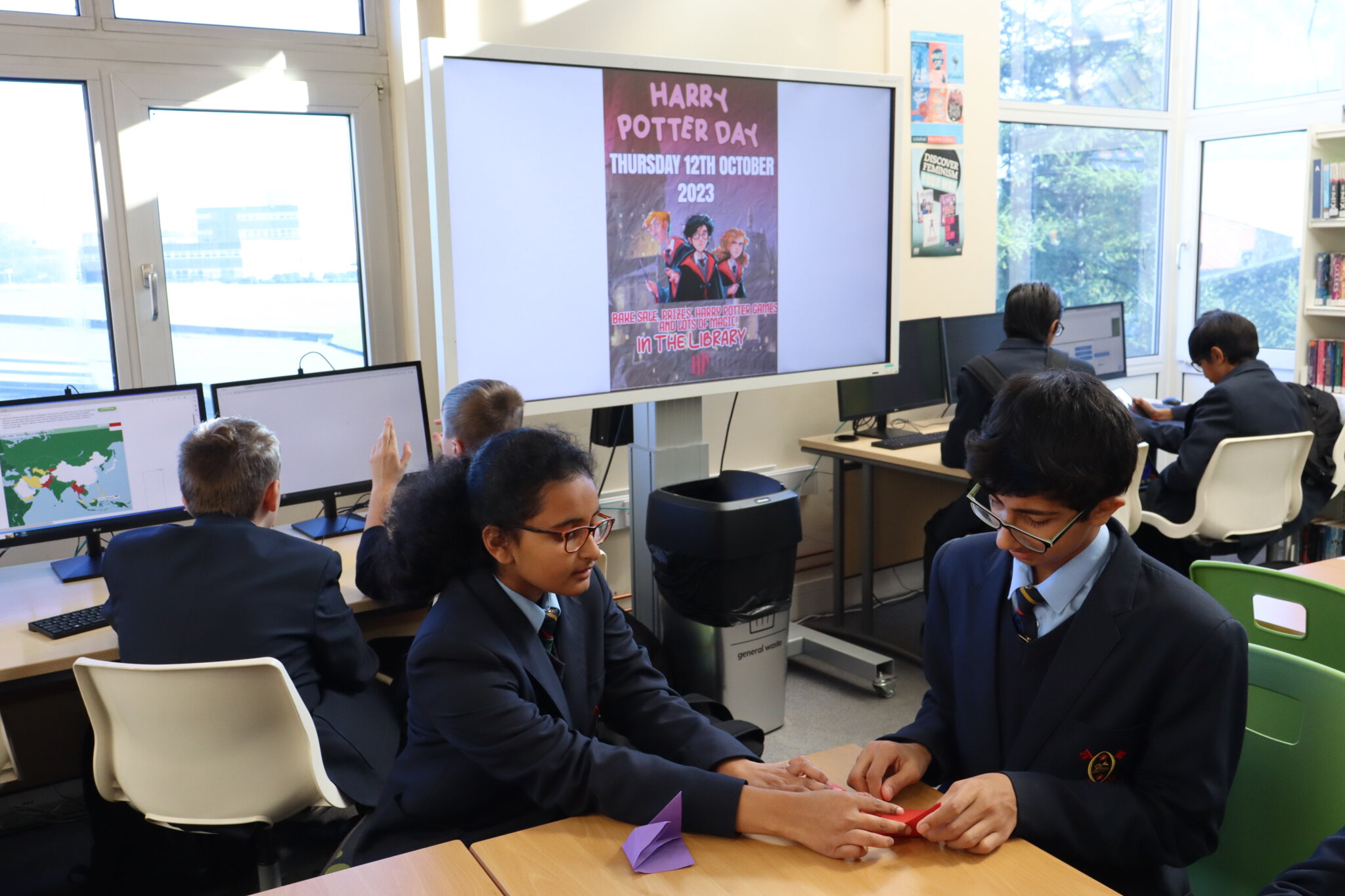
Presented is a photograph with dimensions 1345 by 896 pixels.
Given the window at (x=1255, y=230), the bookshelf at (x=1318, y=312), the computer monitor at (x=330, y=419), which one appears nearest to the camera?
the computer monitor at (x=330, y=419)

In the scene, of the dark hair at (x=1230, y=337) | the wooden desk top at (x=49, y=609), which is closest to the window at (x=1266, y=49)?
the dark hair at (x=1230, y=337)

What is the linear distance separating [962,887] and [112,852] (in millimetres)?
2153

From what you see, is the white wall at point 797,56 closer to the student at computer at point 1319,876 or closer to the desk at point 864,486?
the desk at point 864,486

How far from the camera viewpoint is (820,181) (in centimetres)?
338

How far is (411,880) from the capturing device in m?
1.23

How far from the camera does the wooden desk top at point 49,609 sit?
215 centimetres

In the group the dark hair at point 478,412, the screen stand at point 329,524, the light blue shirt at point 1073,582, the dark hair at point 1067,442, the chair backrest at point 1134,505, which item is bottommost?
the chair backrest at point 1134,505

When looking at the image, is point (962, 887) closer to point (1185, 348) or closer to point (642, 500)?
point (642, 500)

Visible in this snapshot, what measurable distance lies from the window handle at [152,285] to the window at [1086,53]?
3516 millimetres

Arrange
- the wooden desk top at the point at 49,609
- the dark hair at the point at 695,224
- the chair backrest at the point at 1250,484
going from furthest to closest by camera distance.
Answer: the chair backrest at the point at 1250,484 < the dark hair at the point at 695,224 < the wooden desk top at the point at 49,609

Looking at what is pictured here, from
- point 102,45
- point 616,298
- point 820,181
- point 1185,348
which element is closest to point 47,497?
point 102,45

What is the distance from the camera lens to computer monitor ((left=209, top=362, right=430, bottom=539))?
288 cm

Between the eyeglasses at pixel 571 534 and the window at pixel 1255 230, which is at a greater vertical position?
the window at pixel 1255 230

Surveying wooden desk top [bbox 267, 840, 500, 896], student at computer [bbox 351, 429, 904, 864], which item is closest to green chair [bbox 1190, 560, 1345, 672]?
student at computer [bbox 351, 429, 904, 864]
